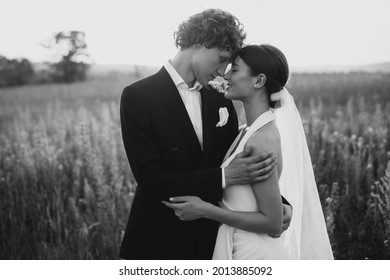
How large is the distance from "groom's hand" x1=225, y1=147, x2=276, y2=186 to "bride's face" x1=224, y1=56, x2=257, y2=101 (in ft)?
1.06

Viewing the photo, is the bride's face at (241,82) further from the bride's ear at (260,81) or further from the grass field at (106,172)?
the grass field at (106,172)

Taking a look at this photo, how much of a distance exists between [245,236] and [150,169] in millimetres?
640

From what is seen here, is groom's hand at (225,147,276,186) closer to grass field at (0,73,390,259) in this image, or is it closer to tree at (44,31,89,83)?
grass field at (0,73,390,259)

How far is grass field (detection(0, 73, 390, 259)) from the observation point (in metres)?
4.06

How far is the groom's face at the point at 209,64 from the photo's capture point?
2.76m

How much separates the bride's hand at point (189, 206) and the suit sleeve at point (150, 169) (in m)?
0.03

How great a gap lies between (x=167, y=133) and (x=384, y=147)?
3.16 metres

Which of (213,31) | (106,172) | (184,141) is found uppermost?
(213,31)

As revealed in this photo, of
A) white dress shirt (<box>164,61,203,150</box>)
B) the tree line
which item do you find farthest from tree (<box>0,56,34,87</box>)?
white dress shirt (<box>164,61,203,150</box>)

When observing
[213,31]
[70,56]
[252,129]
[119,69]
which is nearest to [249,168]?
[252,129]

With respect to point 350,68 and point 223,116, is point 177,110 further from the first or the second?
point 350,68

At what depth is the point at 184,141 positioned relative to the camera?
8.51 ft

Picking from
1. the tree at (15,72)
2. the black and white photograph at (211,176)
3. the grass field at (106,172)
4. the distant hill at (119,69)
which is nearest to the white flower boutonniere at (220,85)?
the black and white photograph at (211,176)
